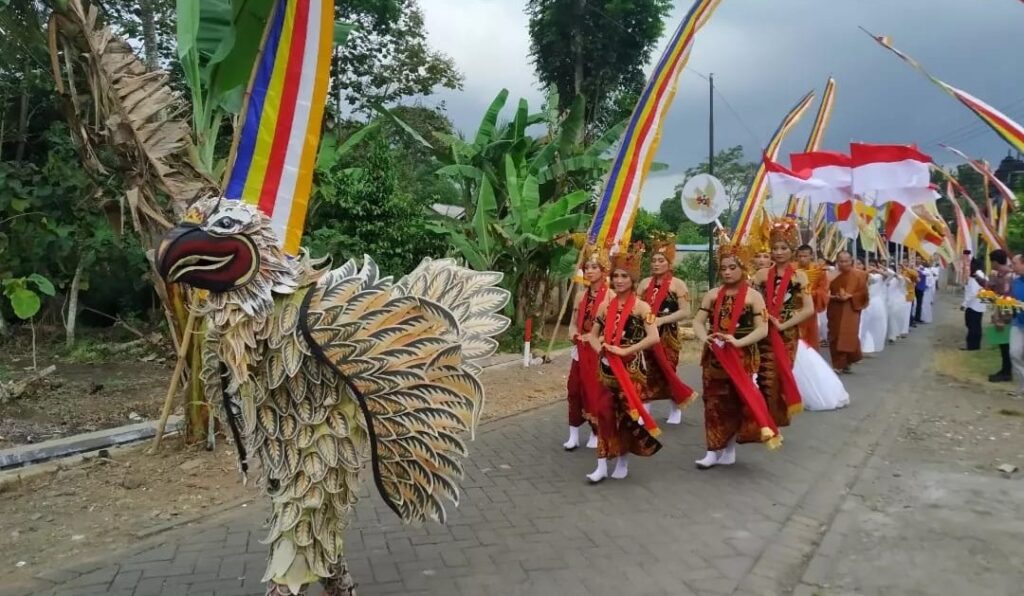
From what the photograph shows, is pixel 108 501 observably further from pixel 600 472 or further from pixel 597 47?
pixel 597 47

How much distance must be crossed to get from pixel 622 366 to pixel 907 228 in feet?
33.0

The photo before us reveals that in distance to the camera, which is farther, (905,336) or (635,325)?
(905,336)

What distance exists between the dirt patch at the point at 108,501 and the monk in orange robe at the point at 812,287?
650cm

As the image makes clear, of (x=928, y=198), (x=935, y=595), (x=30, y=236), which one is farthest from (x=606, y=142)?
(x=935, y=595)

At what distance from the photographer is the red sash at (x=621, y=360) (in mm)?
4969

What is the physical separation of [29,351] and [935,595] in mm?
10270

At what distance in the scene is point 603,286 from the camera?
5496mm

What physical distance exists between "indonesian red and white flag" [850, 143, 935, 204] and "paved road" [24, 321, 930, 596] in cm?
586

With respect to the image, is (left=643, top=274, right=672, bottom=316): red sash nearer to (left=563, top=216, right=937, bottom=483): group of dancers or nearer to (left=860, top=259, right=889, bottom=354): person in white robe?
(left=563, top=216, right=937, bottom=483): group of dancers

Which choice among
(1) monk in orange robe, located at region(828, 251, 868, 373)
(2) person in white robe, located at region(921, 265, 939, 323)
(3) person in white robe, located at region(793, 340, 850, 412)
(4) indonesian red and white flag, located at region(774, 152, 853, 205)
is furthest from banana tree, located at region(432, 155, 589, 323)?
(2) person in white robe, located at region(921, 265, 939, 323)

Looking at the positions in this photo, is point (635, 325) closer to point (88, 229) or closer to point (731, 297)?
point (731, 297)

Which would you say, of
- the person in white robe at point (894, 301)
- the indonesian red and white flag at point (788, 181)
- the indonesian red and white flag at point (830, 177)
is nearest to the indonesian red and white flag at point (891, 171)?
the indonesian red and white flag at point (830, 177)

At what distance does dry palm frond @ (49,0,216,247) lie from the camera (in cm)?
504

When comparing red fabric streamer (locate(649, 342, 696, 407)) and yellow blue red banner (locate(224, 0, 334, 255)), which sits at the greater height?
yellow blue red banner (locate(224, 0, 334, 255))
